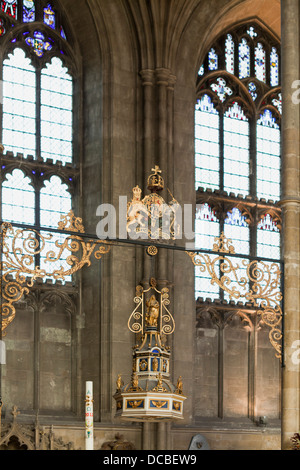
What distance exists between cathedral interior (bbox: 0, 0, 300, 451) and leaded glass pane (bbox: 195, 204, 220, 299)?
0.04m

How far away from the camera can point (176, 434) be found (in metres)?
25.2

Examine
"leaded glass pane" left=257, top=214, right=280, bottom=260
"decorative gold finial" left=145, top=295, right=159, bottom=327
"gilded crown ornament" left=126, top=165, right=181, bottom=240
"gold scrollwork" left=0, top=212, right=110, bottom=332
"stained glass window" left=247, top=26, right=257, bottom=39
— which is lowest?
"decorative gold finial" left=145, top=295, right=159, bottom=327

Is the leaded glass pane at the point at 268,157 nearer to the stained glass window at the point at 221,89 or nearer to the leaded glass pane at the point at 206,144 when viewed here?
the stained glass window at the point at 221,89

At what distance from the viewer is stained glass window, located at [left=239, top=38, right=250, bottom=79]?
2989 cm

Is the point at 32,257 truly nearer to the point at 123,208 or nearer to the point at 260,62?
the point at 123,208

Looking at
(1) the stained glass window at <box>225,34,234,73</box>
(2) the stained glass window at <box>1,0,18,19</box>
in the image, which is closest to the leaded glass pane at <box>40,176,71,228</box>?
(2) the stained glass window at <box>1,0,18,19</box>

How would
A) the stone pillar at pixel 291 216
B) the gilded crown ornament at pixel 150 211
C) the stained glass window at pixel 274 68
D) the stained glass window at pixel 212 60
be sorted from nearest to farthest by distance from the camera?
the stone pillar at pixel 291 216, the gilded crown ornament at pixel 150 211, the stained glass window at pixel 212 60, the stained glass window at pixel 274 68

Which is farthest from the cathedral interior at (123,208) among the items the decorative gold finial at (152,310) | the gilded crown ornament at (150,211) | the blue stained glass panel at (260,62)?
the decorative gold finial at (152,310)

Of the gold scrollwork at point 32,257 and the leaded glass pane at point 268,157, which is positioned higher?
the leaded glass pane at point 268,157

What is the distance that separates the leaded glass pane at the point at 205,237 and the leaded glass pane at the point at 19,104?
4.34 m

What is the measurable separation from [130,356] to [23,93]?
6.22m

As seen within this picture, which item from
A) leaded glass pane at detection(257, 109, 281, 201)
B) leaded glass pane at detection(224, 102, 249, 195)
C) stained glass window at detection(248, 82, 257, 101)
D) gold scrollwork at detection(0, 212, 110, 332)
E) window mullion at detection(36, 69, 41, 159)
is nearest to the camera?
gold scrollwork at detection(0, 212, 110, 332)

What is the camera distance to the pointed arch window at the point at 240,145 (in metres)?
28.4

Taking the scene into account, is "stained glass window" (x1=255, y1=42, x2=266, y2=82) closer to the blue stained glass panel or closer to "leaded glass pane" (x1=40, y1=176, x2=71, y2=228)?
the blue stained glass panel
